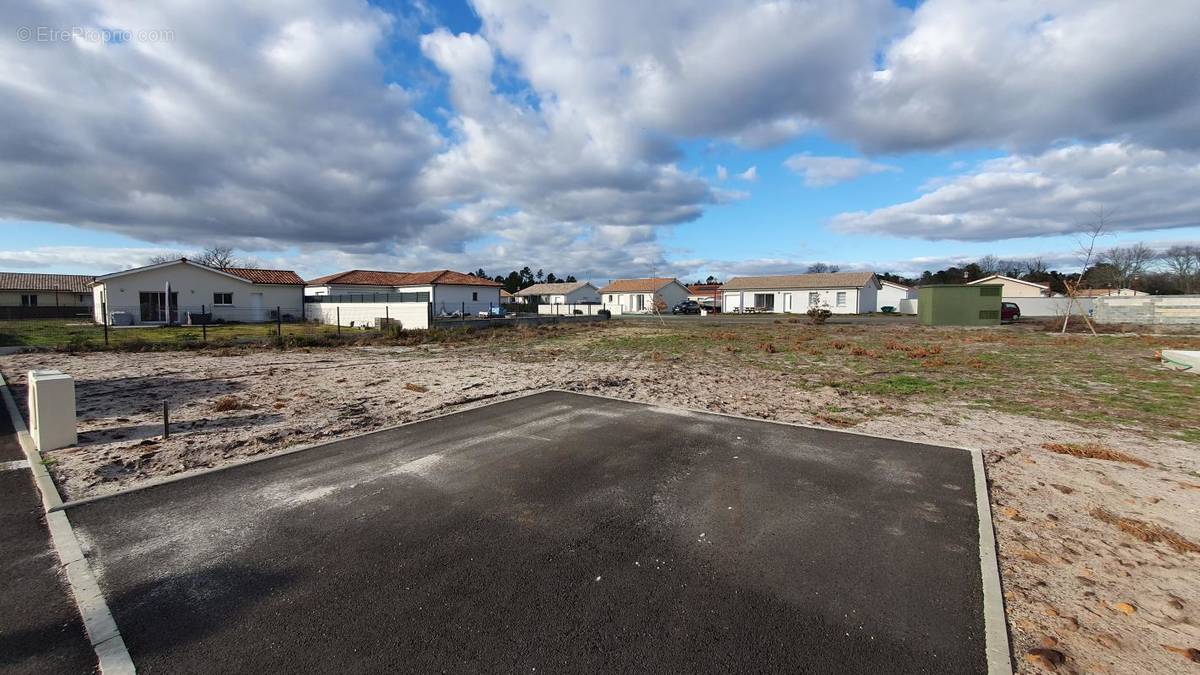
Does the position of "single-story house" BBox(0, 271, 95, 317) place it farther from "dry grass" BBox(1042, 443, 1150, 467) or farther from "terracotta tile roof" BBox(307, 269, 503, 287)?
"dry grass" BBox(1042, 443, 1150, 467)

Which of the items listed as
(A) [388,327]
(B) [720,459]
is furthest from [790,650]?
(A) [388,327]

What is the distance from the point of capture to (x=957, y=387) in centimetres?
1138

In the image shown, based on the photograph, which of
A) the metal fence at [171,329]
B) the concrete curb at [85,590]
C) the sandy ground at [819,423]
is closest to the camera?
the concrete curb at [85,590]

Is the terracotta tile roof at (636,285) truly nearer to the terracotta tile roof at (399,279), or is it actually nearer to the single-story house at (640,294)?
the single-story house at (640,294)

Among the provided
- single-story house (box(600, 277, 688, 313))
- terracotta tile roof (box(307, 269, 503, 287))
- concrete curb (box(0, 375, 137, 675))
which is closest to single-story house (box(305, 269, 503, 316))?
terracotta tile roof (box(307, 269, 503, 287))

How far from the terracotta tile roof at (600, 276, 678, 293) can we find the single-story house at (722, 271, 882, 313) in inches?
433

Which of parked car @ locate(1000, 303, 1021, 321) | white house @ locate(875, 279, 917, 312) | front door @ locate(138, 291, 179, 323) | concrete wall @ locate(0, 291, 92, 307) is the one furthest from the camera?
white house @ locate(875, 279, 917, 312)

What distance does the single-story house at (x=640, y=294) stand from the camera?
228 ft

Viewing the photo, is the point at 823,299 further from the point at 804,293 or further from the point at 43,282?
the point at 43,282

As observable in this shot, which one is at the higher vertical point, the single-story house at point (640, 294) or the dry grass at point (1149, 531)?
the single-story house at point (640, 294)

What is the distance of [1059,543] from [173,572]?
677 centimetres

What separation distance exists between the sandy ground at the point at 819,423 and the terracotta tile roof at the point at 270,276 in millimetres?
25610

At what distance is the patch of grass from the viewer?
35.5 ft

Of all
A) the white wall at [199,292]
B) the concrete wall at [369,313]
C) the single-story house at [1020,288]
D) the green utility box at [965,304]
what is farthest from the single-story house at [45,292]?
the single-story house at [1020,288]
